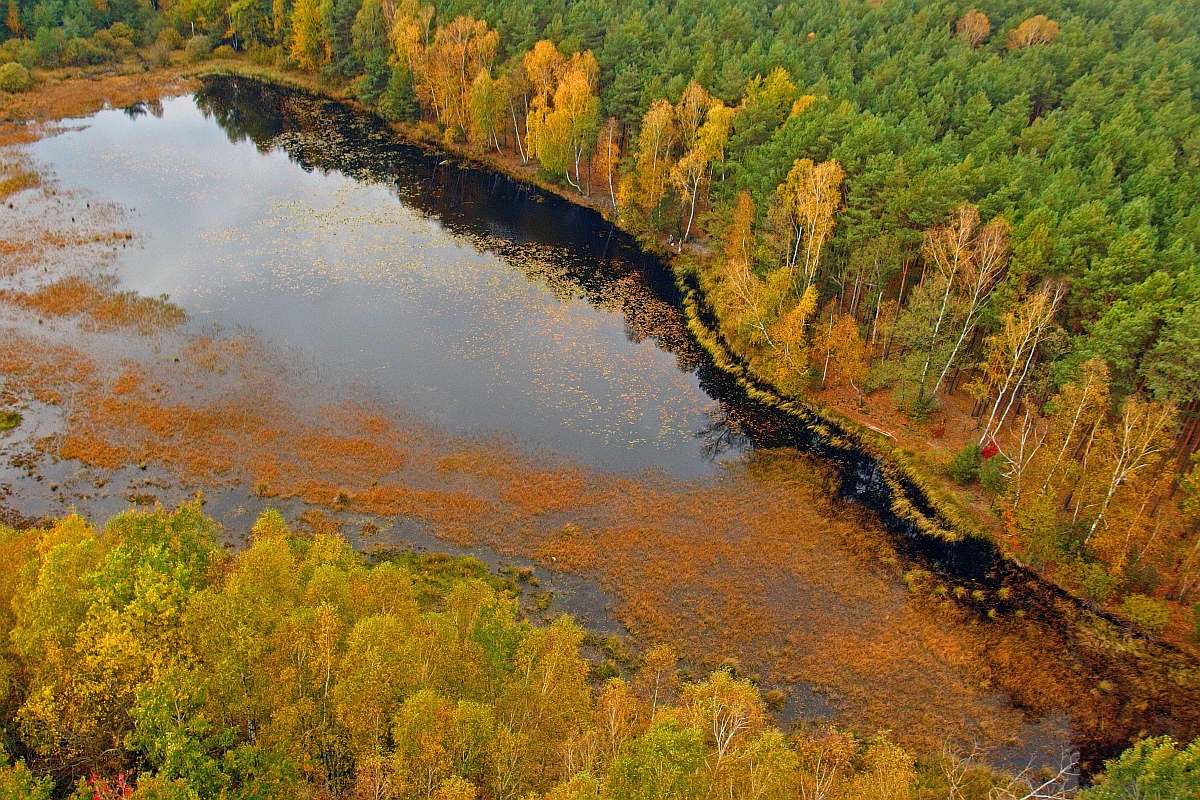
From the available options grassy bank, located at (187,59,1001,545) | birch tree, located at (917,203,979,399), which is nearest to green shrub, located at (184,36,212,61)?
grassy bank, located at (187,59,1001,545)

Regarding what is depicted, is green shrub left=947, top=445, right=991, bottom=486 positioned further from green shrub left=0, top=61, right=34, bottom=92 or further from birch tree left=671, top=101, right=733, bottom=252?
green shrub left=0, top=61, right=34, bottom=92

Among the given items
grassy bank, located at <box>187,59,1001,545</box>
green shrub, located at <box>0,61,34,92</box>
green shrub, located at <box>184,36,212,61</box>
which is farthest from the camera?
green shrub, located at <box>184,36,212,61</box>

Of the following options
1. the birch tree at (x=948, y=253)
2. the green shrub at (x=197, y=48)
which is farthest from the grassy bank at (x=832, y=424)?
the green shrub at (x=197, y=48)

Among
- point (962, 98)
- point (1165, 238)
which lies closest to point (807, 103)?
point (962, 98)

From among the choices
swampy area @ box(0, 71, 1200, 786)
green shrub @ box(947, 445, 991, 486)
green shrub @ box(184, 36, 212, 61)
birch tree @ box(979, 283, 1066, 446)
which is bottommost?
swampy area @ box(0, 71, 1200, 786)

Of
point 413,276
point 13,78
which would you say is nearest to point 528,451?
point 413,276

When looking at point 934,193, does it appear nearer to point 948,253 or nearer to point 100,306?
point 948,253
